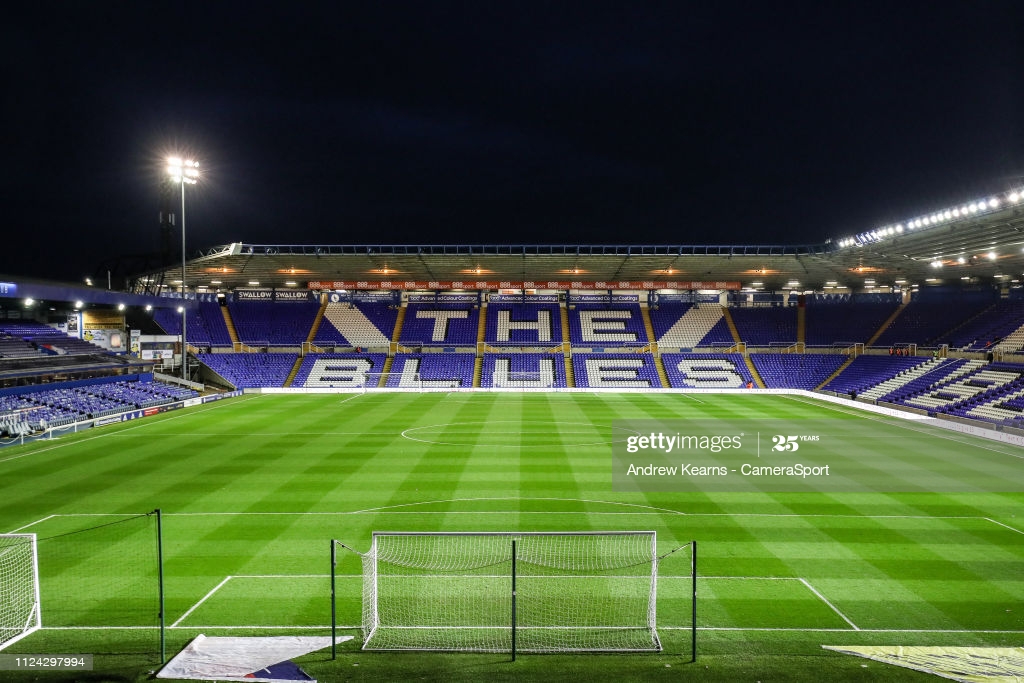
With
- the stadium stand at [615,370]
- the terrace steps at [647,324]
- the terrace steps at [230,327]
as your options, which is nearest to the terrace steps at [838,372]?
the stadium stand at [615,370]

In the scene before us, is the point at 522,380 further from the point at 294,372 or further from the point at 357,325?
the point at 294,372

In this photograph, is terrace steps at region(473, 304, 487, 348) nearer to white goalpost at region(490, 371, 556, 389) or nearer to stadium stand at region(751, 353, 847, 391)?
white goalpost at region(490, 371, 556, 389)

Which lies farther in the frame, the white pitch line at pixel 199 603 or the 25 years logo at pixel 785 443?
the 25 years logo at pixel 785 443

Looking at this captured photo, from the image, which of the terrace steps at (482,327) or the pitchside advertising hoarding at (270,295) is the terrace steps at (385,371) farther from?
the pitchside advertising hoarding at (270,295)

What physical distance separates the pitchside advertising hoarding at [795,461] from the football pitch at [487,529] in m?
0.30

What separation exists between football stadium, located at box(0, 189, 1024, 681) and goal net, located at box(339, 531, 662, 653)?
0.08 metres

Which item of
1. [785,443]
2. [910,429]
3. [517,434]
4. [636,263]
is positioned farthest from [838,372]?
[517,434]

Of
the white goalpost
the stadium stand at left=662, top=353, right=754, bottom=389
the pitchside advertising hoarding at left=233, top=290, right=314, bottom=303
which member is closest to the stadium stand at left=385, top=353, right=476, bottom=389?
the white goalpost

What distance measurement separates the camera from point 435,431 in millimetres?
25812

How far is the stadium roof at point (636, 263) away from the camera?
35166 mm

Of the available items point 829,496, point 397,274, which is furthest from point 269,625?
point 397,274

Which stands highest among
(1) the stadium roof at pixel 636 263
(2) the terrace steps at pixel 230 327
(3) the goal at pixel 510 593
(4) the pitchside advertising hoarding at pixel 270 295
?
(1) the stadium roof at pixel 636 263

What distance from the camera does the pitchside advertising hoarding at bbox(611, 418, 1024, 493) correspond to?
1670 centimetres

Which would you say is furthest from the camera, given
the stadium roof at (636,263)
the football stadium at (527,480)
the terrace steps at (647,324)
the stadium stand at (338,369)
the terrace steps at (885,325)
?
the terrace steps at (647,324)
